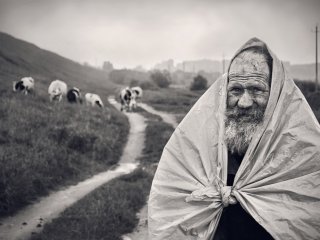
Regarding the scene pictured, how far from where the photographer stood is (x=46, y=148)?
41.9 ft

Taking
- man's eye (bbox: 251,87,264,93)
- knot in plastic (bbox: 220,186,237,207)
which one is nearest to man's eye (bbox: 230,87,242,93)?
man's eye (bbox: 251,87,264,93)

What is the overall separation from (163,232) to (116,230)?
17.8ft

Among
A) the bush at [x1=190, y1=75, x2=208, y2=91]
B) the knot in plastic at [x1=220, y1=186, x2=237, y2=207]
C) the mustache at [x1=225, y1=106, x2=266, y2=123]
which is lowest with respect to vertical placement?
the knot in plastic at [x1=220, y1=186, x2=237, y2=207]

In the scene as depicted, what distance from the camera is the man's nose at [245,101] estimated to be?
308 cm

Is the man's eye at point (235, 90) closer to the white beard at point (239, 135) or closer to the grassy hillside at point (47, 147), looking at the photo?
the white beard at point (239, 135)

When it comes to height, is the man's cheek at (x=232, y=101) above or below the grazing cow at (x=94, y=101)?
below

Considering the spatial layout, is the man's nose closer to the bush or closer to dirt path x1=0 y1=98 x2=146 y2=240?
dirt path x1=0 y1=98 x2=146 y2=240

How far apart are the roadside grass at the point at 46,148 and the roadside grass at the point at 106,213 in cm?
150

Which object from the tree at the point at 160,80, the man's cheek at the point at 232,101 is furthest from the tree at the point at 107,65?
the man's cheek at the point at 232,101

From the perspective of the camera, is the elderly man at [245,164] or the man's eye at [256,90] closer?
the elderly man at [245,164]

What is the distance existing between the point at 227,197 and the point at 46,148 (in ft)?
36.0

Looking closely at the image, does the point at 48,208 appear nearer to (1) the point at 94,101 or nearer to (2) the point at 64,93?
(1) the point at 94,101

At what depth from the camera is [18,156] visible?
11273mm

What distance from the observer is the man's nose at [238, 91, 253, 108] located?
10.1ft
